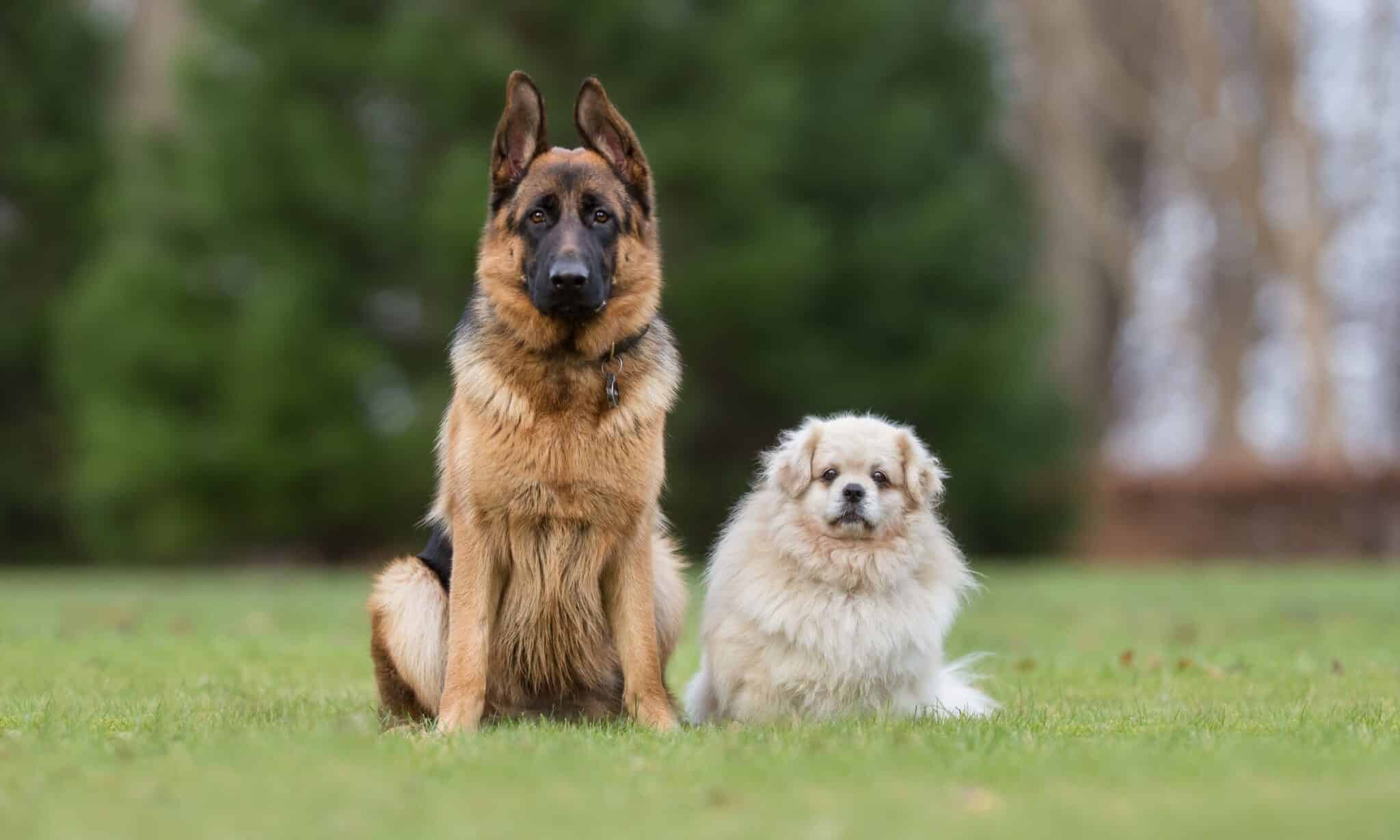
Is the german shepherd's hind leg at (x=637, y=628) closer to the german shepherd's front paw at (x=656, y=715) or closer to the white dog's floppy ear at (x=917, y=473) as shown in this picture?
the german shepherd's front paw at (x=656, y=715)

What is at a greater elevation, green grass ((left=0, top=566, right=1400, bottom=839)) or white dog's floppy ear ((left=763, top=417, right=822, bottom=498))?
white dog's floppy ear ((left=763, top=417, right=822, bottom=498))

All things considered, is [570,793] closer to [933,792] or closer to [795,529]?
[933,792]

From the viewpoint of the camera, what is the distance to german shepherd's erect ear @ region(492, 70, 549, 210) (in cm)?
692

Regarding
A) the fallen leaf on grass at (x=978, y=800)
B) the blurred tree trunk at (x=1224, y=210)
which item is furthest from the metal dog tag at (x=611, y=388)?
the blurred tree trunk at (x=1224, y=210)

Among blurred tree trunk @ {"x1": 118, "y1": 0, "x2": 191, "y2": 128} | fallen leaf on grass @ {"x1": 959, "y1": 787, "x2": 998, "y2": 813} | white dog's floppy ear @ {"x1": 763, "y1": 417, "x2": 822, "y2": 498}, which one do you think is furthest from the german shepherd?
blurred tree trunk @ {"x1": 118, "y1": 0, "x2": 191, "y2": 128}

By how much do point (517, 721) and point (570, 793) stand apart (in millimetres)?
1930

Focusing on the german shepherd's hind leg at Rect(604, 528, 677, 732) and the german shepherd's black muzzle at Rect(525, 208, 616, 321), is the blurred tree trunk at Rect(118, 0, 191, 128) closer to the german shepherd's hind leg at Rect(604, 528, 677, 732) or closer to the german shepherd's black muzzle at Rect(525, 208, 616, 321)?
the german shepherd's black muzzle at Rect(525, 208, 616, 321)

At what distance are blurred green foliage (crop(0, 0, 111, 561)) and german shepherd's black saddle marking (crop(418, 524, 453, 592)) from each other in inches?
926

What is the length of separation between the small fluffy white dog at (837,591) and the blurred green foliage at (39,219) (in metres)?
24.2

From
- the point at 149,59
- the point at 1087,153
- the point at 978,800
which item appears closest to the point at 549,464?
the point at 978,800

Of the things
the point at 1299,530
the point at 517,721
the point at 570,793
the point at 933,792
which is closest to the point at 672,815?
the point at 570,793

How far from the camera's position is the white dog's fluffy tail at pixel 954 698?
690cm

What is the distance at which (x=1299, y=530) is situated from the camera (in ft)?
90.4

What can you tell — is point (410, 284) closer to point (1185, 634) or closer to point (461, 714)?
point (1185, 634)
